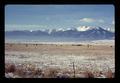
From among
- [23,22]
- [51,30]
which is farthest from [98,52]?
[23,22]

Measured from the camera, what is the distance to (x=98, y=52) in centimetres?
446

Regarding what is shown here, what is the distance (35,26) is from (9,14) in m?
0.32

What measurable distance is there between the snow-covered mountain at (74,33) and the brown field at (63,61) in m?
0.11

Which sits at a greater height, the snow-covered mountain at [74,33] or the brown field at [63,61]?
the snow-covered mountain at [74,33]

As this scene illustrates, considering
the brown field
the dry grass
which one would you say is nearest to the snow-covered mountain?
the brown field

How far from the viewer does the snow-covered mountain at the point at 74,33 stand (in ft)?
14.6

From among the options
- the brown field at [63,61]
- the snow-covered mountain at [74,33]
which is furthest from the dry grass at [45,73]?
the snow-covered mountain at [74,33]

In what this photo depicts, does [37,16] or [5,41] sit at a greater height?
[37,16]

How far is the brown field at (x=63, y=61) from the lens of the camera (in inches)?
175

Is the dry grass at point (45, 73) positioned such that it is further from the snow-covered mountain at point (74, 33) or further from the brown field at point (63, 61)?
the snow-covered mountain at point (74, 33)

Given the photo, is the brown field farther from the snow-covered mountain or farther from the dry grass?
the snow-covered mountain
